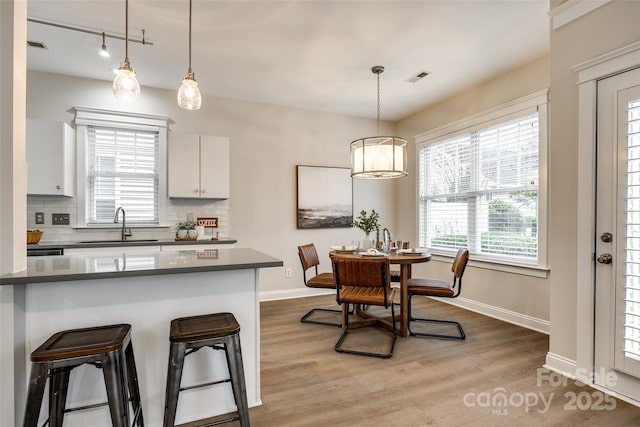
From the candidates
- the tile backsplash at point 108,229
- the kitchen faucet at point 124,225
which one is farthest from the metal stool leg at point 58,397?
the tile backsplash at point 108,229

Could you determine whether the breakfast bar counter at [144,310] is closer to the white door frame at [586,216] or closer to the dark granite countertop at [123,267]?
the dark granite countertop at [123,267]

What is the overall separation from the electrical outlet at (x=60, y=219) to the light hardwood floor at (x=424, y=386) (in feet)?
8.51

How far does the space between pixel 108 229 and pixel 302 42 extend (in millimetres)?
3030

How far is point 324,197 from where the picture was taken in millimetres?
4883

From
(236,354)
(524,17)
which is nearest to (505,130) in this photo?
(524,17)

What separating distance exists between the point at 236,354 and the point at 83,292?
0.84 metres

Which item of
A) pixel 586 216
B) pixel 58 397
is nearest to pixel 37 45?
pixel 58 397

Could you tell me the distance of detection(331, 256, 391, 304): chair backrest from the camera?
106 inches

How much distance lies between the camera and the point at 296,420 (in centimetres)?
Result: 187

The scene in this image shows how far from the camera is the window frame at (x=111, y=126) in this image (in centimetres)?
366

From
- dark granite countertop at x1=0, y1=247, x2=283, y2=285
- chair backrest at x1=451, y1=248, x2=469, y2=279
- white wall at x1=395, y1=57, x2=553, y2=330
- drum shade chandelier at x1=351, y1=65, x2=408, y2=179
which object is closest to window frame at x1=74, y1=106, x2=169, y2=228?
dark granite countertop at x1=0, y1=247, x2=283, y2=285

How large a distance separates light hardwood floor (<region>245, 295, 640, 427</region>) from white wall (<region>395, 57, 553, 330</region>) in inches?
12.9

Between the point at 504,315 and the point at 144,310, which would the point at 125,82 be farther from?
the point at 504,315

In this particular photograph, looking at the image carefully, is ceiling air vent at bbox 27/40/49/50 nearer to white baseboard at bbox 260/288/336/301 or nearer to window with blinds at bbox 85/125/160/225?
window with blinds at bbox 85/125/160/225
